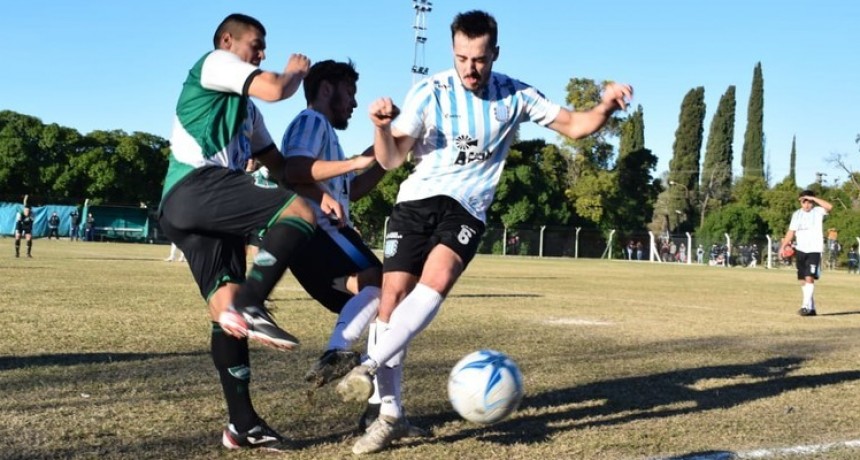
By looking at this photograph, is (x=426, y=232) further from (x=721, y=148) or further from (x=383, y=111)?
(x=721, y=148)

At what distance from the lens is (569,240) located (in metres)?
63.6

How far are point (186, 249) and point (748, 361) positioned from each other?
5.69 metres

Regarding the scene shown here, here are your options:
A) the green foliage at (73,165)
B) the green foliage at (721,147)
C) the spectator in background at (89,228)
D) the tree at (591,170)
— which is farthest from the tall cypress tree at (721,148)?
the spectator in background at (89,228)

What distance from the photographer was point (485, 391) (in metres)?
4.20

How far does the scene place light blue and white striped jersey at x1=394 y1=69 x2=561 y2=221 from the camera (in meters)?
4.58

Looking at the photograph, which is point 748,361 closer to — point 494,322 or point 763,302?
point 494,322

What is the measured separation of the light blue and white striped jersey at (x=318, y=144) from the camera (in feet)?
15.9

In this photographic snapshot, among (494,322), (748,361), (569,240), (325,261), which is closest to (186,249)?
(325,261)

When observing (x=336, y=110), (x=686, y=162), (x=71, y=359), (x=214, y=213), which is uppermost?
(x=686, y=162)

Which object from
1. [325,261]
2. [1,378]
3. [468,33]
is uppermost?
[468,33]

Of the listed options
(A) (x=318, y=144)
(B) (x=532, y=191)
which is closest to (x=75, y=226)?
(B) (x=532, y=191)

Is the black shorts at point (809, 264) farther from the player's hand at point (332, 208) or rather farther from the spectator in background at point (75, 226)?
the spectator in background at point (75, 226)

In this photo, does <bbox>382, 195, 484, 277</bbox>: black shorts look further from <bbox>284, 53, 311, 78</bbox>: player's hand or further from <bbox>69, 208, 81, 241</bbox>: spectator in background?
<bbox>69, 208, 81, 241</bbox>: spectator in background

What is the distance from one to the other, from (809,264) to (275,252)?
44.3 feet
